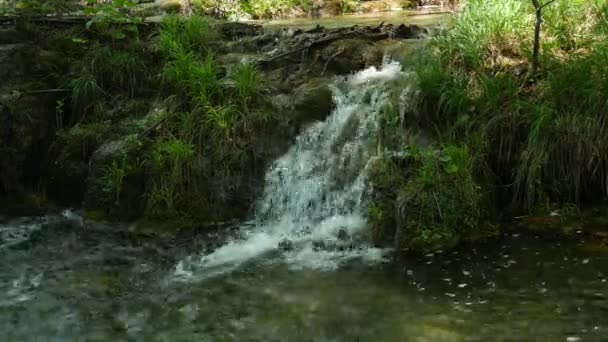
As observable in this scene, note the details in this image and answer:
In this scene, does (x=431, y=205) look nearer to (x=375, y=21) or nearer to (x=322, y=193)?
(x=322, y=193)

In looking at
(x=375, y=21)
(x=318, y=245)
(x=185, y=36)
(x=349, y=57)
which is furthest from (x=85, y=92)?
(x=375, y=21)

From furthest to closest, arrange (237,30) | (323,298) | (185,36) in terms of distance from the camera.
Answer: (237,30) → (185,36) → (323,298)

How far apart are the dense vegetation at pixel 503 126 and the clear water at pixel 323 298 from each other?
1.64 ft

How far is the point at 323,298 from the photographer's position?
4.99 metres

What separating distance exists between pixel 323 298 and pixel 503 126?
2.72 meters

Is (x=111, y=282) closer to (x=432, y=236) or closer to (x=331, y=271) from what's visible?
(x=331, y=271)

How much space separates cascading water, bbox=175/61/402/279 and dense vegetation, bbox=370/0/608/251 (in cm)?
44

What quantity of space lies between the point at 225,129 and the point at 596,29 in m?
4.27

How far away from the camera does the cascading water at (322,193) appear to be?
606cm

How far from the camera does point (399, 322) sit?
4.49 metres

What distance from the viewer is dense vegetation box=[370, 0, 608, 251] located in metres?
5.80

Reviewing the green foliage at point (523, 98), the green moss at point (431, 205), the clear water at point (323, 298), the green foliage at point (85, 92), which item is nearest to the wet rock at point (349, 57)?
the green foliage at point (523, 98)

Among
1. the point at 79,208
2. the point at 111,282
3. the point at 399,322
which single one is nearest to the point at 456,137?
the point at 399,322

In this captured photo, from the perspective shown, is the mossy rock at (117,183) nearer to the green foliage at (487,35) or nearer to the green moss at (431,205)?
the green moss at (431,205)
